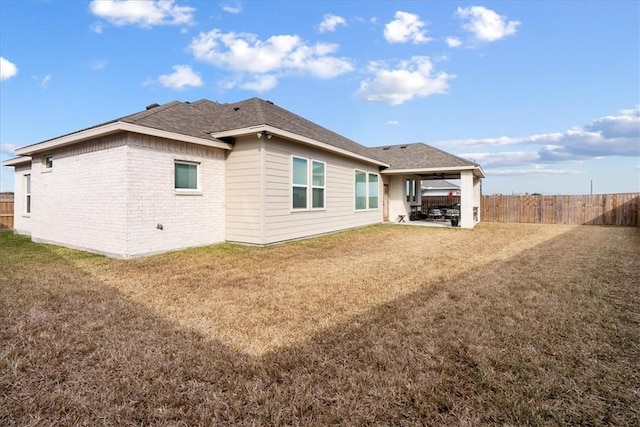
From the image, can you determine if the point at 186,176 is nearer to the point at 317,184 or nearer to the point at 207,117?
the point at 207,117

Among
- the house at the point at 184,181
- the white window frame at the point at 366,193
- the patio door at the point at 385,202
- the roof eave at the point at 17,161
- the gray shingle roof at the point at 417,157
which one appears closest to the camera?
the house at the point at 184,181

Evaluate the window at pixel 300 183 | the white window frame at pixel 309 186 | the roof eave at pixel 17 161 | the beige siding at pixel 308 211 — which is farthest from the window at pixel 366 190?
the roof eave at pixel 17 161

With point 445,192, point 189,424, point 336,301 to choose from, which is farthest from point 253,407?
point 445,192

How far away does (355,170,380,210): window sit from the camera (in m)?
14.5

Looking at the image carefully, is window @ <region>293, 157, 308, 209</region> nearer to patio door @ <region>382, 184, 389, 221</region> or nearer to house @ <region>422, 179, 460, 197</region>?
patio door @ <region>382, 184, 389, 221</region>

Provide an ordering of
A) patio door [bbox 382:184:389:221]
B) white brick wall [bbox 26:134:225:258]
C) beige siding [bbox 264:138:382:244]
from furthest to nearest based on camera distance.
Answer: patio door [bbox 382:184:389:221]
beige siding [bbox 264:138:382:244]
white brick wall [bbox 26:134:225:258]

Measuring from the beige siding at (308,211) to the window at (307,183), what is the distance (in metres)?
0.21

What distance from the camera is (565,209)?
18.5 m

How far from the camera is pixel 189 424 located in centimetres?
199

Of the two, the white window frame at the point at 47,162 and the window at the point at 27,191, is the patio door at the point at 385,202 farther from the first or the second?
the window at the point at 27,191

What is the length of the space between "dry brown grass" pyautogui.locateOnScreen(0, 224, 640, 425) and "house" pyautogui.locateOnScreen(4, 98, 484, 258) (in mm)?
1968

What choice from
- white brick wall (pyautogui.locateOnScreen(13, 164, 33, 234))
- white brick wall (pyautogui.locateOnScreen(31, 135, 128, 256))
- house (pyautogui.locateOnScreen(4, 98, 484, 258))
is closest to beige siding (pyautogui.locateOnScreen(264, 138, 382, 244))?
house (pyautogui.locateOnScreen(4, 98, 484, 258))

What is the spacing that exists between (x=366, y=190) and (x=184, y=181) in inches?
353

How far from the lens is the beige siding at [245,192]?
29.5 ft
